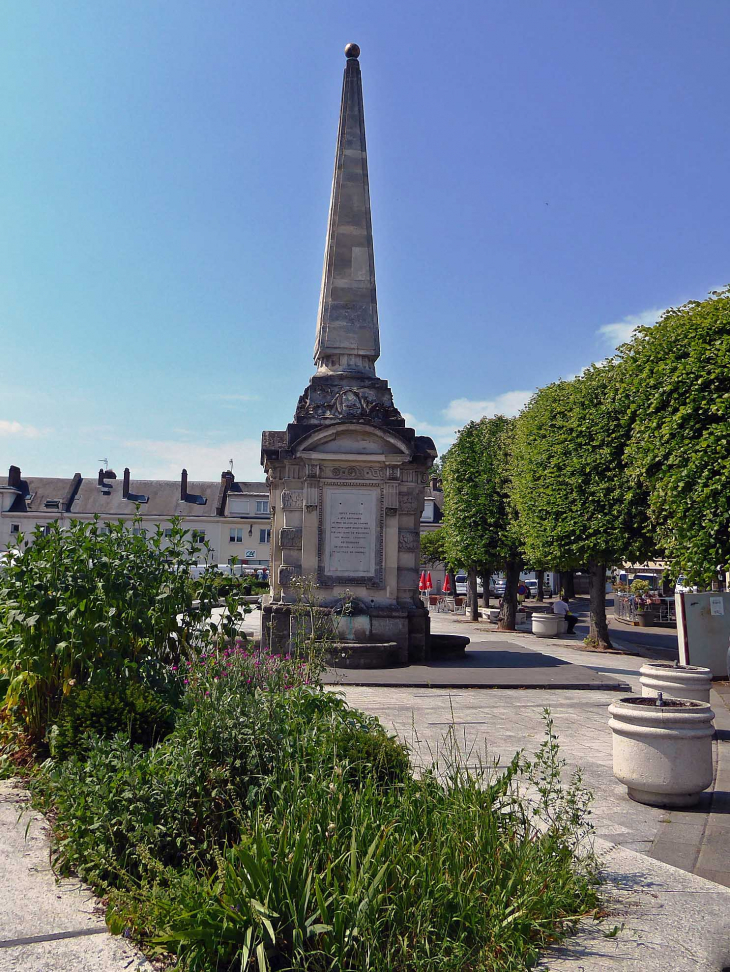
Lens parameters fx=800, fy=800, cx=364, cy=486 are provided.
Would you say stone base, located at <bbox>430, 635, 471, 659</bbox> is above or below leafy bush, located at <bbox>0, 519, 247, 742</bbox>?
below

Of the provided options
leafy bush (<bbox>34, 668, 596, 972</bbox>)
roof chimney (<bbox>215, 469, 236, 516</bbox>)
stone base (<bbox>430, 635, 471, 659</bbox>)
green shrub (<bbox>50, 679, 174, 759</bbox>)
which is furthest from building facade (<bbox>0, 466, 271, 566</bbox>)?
leafy bush (<bbox>34, 668, 596, 972</bbox>)

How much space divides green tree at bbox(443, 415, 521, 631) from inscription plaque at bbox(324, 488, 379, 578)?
43.3 ft

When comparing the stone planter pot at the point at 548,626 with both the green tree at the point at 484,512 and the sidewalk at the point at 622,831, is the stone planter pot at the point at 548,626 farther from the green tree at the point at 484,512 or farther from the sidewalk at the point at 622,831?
the sidewalk at the point at 622,831

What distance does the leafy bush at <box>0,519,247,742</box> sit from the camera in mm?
6324

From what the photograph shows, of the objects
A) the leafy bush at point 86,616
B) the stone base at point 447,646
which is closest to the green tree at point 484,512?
the stone base at point 447,646

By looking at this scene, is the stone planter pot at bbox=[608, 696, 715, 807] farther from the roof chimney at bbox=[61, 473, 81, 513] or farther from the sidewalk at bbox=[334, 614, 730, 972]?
the roof chimney at bbox=[61, 473, 81, 513]

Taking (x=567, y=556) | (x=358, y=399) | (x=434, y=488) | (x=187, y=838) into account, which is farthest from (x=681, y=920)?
(x=434, y=488)

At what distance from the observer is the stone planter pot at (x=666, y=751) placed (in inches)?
237

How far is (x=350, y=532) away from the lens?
14.4 m

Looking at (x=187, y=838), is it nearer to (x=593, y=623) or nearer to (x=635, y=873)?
(x=635, y=873)

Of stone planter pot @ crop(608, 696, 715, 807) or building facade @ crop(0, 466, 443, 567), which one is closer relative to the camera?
stone planter pot @ crop(608, 696, 715, 807)

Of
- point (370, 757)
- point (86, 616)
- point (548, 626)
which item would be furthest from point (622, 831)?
point (548, 626)

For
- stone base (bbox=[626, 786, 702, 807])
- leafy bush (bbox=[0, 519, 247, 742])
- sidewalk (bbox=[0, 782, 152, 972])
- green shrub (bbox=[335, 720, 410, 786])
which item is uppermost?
leafy bush (bbox=[0, 519, 247, 742])

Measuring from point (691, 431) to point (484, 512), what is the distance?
14.7m
